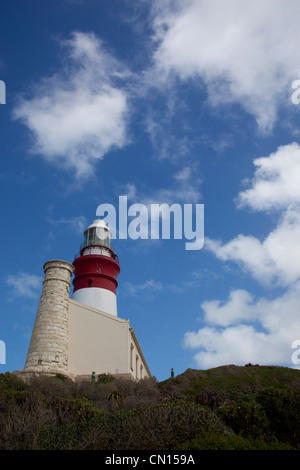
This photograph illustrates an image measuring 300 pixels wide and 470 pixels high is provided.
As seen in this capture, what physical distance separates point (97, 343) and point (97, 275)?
613 cm

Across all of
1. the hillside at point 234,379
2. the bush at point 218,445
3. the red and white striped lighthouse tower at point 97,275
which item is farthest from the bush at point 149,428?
the red and white striped lighthouse tower at point 97,275

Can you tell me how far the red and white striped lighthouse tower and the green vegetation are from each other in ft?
24.7

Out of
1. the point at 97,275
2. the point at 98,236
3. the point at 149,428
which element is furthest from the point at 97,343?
the point at 149,428

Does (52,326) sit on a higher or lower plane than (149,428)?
higher

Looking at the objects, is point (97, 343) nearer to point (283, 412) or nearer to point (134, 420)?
point (283, 412)

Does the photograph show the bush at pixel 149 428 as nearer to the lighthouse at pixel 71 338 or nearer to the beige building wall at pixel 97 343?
the lighthouse at pixel 71 338

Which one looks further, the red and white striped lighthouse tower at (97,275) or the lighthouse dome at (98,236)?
the lighthouse dome at (98,236)

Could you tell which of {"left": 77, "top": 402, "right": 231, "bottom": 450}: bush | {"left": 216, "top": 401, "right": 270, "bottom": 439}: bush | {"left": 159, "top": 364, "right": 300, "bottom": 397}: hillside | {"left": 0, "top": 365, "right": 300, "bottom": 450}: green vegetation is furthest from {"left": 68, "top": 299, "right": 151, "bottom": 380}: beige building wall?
{"left": 77, "top": 402, "right": 231, "bottom": 450}: bush

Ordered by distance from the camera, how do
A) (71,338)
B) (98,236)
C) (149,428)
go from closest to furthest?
(149,428) < (71,338) < (98,236)

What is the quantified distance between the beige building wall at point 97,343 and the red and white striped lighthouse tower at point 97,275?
9.52 ft

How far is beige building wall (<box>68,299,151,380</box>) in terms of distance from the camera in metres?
21.5

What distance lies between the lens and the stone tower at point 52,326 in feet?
64.7

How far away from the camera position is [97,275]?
89.0 feet
